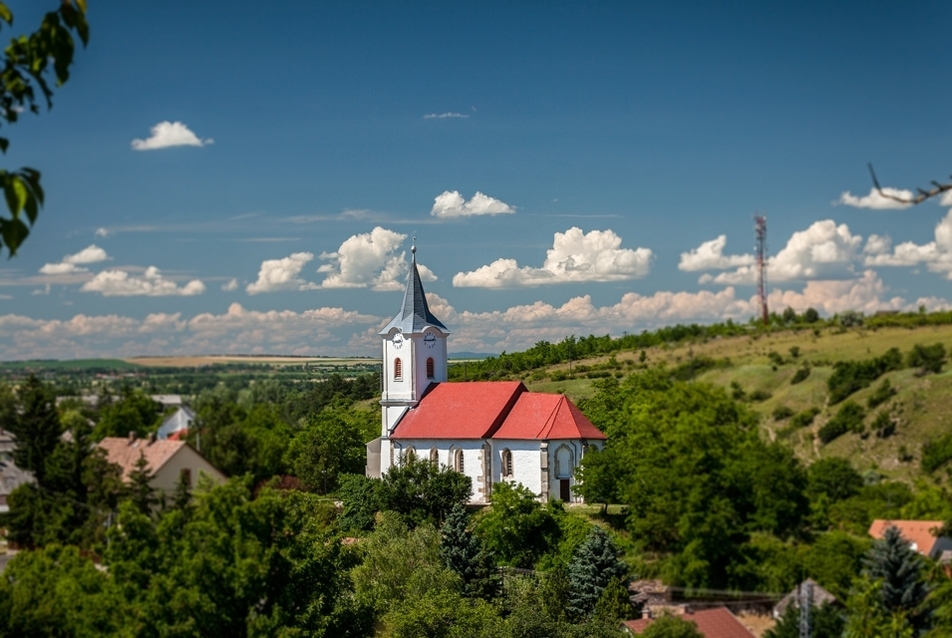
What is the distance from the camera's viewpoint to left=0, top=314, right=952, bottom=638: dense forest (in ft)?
50.9

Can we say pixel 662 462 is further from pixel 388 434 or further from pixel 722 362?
pixel 388 434

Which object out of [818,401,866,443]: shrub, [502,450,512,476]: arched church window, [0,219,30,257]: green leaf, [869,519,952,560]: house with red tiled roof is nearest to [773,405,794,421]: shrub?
→ [818,401,866,443]: shrub

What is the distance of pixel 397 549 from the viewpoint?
38.9 metres

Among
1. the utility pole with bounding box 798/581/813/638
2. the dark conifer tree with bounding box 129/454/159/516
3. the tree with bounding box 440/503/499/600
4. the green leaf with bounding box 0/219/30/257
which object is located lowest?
the tree with bounding box 440/503/499/600

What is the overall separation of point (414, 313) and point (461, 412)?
7783 millimetres

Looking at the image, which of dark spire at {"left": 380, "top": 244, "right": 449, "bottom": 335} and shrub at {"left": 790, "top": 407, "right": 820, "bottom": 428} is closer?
shrub at {"left": 790, "top": 407, "right": 820, "bottom": 428}

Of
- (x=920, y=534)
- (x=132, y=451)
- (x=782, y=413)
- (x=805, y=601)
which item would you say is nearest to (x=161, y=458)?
(x=132, y=451)

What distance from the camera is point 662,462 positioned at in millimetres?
26328

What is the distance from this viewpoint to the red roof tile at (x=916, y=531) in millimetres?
23078

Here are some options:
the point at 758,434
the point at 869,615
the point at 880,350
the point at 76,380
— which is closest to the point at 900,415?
the point at 880,350

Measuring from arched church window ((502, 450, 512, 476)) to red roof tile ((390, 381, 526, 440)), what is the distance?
150cm

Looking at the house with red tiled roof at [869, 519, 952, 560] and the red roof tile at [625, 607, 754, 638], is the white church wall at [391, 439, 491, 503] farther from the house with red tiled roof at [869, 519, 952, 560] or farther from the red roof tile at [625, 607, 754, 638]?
the house with red tiled roof at [869, 519, 952, 560]

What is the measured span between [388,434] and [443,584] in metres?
27.2

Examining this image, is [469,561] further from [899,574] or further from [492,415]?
[899,574]
